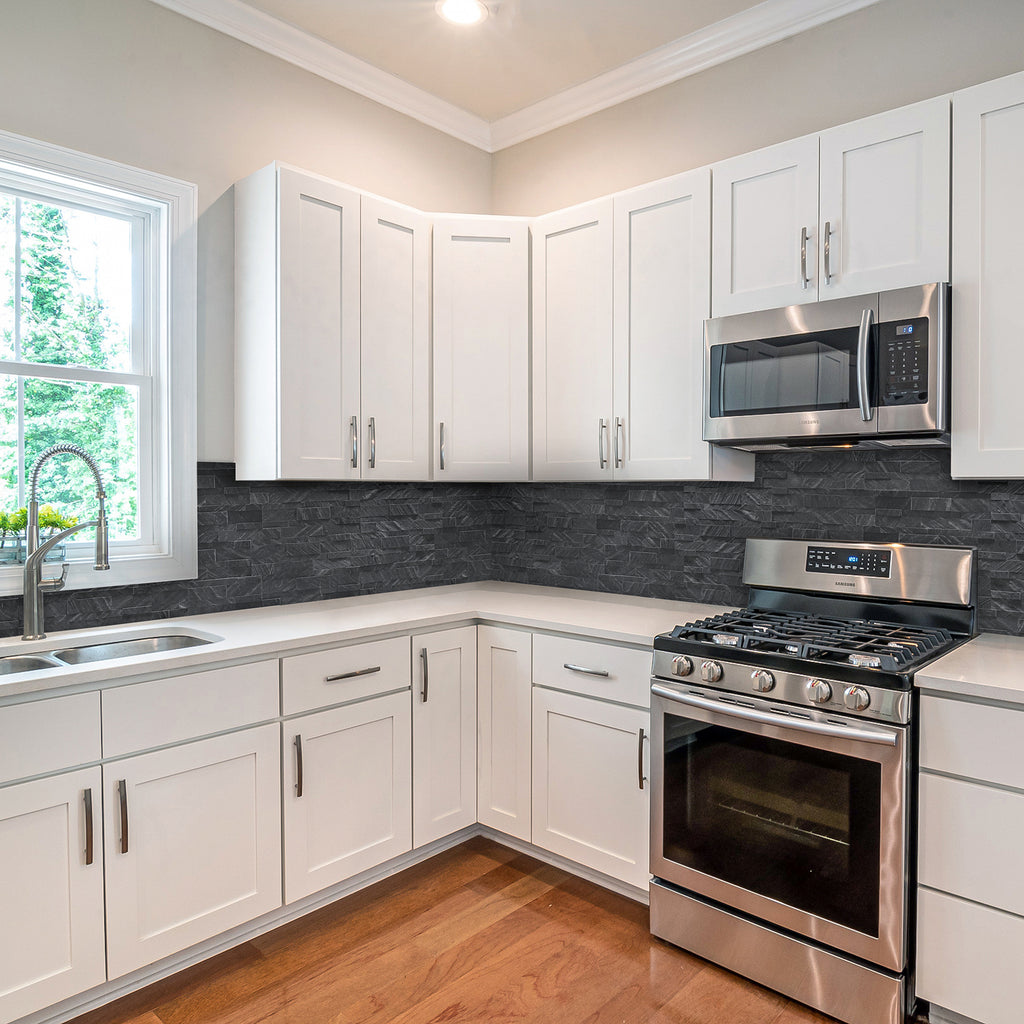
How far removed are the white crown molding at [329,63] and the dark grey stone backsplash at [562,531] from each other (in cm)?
150

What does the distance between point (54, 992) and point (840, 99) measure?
3.35 meters

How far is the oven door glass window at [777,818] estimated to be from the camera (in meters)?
1.84

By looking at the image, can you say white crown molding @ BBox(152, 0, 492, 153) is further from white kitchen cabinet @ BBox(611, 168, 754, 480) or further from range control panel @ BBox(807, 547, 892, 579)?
range control panel @ BBox(807, 547, 892, 579)

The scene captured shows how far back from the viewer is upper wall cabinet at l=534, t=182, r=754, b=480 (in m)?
2.57

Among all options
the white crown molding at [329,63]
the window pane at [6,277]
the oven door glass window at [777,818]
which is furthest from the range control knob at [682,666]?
the white crown molding at [329,63]

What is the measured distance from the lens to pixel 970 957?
175 cm

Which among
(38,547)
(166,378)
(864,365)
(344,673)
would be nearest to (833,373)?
(864,365)

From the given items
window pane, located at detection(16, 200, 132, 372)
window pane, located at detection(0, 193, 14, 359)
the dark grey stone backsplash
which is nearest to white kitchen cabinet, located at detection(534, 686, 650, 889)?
the dark grey stone backsplash

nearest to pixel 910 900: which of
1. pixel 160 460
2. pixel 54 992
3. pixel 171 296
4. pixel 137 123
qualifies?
pixel 54 992

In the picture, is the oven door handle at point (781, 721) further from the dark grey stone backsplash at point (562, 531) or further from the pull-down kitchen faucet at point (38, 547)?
the pull-down kitchen faucet at point (38, 547)

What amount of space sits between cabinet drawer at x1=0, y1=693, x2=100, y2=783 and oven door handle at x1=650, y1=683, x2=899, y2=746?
57.5 inches

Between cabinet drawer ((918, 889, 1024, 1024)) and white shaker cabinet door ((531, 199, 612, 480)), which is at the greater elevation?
white shaker cabinet door ((531, 199, 612, 480))

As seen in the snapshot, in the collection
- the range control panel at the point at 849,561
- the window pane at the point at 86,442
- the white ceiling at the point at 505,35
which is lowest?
the range control panel at the point at 849,561

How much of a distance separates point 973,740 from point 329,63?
302 centimetres
